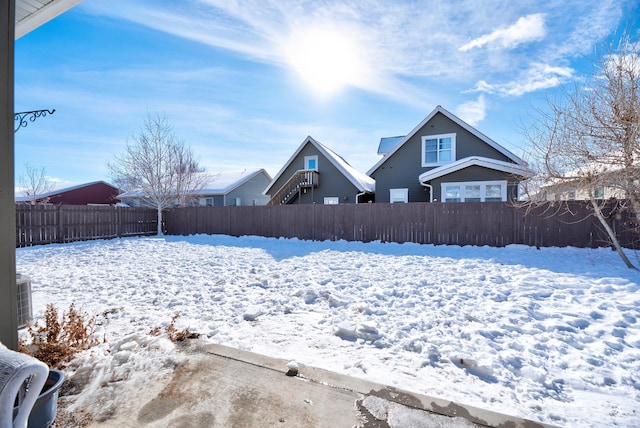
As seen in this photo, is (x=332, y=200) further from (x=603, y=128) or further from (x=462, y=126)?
(x=603, y=128)

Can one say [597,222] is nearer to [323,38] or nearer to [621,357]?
[621,357]

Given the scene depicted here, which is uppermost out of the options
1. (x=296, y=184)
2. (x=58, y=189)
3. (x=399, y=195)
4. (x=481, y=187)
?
(x=58, y=189)

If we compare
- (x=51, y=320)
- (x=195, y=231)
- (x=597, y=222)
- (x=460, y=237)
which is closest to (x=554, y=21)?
(x=597, y=222)

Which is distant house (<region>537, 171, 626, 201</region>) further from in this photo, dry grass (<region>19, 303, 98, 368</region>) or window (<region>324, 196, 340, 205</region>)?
window (<region>324, 196, 340, 205</region>)

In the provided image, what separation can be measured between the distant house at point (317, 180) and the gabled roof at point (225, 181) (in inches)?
230

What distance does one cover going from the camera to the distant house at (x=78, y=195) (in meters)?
26.7

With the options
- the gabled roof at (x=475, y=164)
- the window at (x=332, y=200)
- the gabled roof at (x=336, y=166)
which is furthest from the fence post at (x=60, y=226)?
the gabled roof at (x=475, y=164)

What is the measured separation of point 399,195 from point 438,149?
124 inches

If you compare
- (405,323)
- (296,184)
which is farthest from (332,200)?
(405,323)

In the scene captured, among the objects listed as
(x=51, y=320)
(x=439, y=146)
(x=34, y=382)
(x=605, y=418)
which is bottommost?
(x=605, y=418)

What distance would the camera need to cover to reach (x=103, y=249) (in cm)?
1058

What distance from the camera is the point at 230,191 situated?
23250mm

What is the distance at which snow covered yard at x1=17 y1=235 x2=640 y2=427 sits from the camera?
7.66ft

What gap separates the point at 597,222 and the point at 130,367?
12.2 meters
